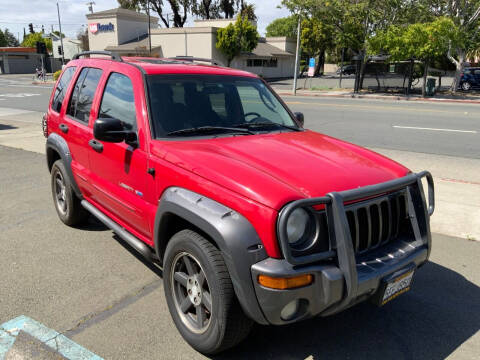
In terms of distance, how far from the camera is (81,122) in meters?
4.10

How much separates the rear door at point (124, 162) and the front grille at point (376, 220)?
1.47 m

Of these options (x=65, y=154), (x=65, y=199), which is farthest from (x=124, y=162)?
(x=65, y=199)

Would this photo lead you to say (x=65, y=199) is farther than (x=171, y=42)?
No

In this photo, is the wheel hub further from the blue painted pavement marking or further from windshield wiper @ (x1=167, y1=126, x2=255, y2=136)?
windshield wiper @ (x1=167, y1=126, x2=255, y2=136)

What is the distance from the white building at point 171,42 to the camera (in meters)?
43.2

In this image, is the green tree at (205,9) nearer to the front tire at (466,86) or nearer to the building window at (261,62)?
the building window at (261,62)

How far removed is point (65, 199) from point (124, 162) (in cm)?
185

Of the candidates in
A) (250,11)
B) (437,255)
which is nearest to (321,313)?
(437,255)

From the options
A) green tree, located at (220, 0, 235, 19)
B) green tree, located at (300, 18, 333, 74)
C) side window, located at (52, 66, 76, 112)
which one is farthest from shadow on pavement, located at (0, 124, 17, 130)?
green tree, located at (220, 0, 235, 19)

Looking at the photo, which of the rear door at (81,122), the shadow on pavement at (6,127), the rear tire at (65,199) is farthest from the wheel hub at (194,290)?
the shadow on pavement at (6,127)

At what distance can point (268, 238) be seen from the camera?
2.22m

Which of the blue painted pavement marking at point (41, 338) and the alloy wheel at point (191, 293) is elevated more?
the alloy wheel at point (191, 293)

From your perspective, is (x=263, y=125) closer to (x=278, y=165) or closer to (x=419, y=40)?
(x=278, y=165)

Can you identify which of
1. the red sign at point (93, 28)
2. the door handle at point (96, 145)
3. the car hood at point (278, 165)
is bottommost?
the door handle at point (96, 145)
